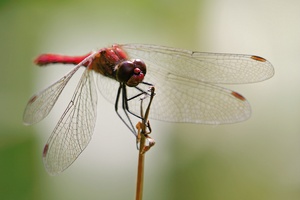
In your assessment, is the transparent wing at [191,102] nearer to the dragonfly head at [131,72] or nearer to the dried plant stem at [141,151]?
the dragonfly head at [131,72]

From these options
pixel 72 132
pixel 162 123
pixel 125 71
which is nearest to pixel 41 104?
pixel 72 132

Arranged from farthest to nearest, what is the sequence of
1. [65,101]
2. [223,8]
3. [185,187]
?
[223,8] → [65,101] → [185,187]

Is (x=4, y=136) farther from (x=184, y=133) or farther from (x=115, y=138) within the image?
(x=184, y=133)

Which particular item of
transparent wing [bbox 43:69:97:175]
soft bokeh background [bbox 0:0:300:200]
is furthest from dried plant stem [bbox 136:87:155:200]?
soft bokeh background [bbox 0:0:300:200]

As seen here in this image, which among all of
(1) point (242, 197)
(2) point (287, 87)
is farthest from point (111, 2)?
(1) point (242, 197)

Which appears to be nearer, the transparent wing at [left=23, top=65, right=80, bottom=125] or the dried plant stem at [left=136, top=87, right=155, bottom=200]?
the dried plant stem at [left=136, top=87, right=155, bottom=200]

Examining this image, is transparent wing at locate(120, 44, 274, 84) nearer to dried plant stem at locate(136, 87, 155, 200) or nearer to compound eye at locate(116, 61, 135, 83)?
compound eye at locate(116, 61, 135, 83)

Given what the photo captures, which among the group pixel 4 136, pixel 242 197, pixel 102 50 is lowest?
pixel 242 197
